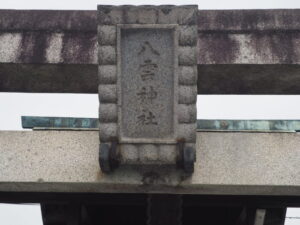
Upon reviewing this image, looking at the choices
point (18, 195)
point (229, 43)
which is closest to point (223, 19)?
point (229, 43)

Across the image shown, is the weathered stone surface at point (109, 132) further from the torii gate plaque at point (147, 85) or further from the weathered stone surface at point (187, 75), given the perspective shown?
the weathered stone surface at point (187, 75)

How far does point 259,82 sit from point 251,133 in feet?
1.68

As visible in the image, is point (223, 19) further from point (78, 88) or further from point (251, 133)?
point (78, 88)

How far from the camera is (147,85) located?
14.7ft

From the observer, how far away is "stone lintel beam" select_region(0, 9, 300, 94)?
489 centimetres

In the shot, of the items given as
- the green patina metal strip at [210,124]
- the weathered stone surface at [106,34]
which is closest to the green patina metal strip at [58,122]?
the green patina metal strip at [210,124]

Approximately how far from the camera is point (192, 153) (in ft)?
14.6

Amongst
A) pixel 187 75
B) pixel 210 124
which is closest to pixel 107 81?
pixel 187 75

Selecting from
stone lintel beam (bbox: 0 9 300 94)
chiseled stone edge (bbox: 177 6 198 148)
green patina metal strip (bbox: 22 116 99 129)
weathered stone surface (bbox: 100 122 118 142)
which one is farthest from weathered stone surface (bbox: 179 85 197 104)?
green patina metal strip (bbox: 22 116 99 129)

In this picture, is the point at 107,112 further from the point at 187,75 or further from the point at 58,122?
the point at 58,122

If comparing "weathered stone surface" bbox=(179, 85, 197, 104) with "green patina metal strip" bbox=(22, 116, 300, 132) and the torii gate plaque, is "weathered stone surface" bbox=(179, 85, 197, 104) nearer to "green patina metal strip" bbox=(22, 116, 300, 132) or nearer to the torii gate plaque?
the torii gate plaque

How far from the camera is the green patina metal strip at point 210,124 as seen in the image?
5145 mm

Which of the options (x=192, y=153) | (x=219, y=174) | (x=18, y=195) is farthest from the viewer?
(x=18, y=195)

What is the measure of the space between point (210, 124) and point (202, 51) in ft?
2.41
